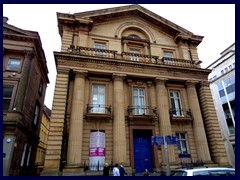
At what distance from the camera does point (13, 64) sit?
17.5 m

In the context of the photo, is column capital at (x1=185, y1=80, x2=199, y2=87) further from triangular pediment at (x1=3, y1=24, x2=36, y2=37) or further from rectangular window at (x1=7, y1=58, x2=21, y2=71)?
rectangular window at (x1=7, y1=58, x2=21, y2=71)

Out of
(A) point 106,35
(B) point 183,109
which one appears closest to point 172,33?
(A) point 106,35

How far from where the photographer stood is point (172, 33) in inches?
818

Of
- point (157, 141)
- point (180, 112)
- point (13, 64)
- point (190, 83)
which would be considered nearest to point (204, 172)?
point (157, 141)

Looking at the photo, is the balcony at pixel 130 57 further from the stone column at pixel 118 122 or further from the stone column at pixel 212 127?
the stone column at pixel 212 127

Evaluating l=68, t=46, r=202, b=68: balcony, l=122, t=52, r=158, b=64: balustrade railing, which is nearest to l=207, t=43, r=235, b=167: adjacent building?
l=68, t=46, r=202, b=68: balcony

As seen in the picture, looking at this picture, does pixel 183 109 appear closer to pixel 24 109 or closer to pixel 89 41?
pixel 89 41

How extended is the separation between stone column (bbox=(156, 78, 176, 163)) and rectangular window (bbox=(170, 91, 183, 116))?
2.52 ft

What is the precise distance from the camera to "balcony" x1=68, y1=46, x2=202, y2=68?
52.4ft

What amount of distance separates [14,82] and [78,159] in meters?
9.87

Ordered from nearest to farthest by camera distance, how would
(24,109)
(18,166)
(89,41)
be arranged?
(18,166), (24,109), (89,41)

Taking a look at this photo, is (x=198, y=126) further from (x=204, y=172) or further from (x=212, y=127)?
(x=204, y=172)

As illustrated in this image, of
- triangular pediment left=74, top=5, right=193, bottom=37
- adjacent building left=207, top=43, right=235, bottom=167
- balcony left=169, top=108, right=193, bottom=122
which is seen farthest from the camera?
adjacent building left=207, top=43, right=235, bottom=167

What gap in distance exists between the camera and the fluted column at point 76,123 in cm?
1248
